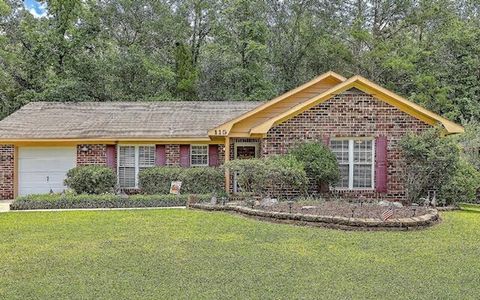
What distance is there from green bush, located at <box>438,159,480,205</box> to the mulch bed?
2687mm

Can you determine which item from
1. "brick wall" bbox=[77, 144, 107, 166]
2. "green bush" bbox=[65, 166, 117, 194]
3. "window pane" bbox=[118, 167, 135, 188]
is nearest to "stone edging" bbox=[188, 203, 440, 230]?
"green bush" bbox=[65, 166, 117, 194]

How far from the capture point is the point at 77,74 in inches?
1055

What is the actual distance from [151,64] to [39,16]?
22.6ft

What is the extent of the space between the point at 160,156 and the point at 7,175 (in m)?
6.00

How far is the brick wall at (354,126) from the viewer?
15.6 meters

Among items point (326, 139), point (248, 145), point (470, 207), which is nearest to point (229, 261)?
point (326, 139)

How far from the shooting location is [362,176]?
51.2ft

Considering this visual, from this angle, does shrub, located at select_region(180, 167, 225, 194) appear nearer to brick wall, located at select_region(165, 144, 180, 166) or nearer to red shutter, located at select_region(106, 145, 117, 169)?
brick wall, located at select_region(165, 144, 180, 166)

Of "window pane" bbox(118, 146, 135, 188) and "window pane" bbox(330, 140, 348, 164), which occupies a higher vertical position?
"window pane" bbox(330, 140, 348, 164)

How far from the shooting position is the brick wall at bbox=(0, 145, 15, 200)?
1823 centimetres

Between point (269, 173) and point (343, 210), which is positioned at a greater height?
point (269, 173)

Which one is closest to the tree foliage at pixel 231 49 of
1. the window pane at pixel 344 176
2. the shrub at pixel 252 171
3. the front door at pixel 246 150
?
the front door at pixel 246 150

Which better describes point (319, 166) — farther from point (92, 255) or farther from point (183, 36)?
point (183, 36)

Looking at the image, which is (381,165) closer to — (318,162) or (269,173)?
(318,162)
